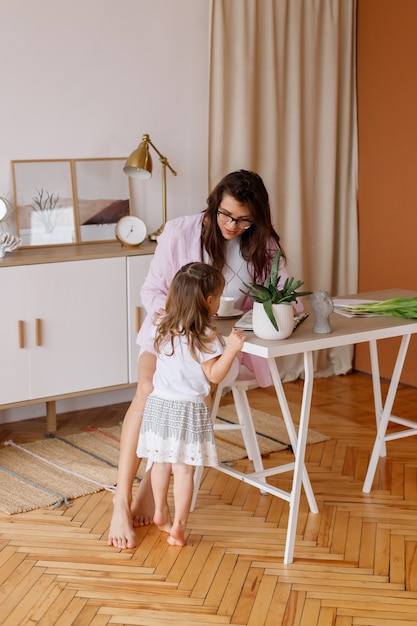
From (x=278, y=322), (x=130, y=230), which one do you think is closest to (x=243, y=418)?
(x=278, y=322)

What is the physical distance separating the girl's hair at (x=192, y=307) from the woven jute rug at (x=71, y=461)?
936 millimetres

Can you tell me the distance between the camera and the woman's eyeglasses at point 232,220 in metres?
3.24

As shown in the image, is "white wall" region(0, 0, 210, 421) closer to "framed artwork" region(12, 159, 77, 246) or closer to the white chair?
"framed artwork" region(12, 159, 77, 246)

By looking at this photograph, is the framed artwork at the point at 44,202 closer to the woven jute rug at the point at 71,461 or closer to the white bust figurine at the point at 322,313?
the woven jute rug at the point at 71,461

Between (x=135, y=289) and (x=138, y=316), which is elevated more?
(x=135, y=289)

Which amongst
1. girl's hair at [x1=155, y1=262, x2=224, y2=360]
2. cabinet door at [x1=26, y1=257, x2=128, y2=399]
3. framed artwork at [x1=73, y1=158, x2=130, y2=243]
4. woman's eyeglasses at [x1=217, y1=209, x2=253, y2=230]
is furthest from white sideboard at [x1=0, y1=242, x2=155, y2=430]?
girl's hair at [x1=155, y1=262, x2=224, y2=360]

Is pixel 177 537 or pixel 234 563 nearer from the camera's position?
pixel 234 563

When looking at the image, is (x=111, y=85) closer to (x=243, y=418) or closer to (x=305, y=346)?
(x=243, y=418)

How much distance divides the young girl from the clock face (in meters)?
1.43

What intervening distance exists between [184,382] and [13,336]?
1.26m

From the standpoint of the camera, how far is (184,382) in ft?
A: 9.70

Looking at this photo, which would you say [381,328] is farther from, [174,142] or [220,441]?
[174,142]

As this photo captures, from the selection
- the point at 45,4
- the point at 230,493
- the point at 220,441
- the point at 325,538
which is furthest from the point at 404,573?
the point at 45,4

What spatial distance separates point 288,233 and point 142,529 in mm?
2269
